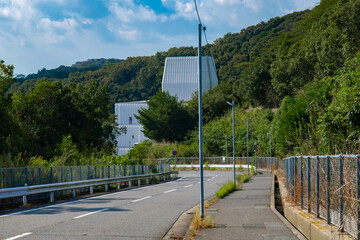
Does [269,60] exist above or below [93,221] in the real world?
above

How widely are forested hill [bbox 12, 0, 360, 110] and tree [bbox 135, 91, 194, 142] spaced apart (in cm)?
817

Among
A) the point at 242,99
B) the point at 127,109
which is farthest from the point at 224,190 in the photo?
the point at 127,109

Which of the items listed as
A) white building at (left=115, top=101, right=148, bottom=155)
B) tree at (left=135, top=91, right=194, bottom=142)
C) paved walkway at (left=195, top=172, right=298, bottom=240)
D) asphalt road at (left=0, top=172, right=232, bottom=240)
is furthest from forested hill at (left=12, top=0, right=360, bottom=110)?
asphalt road at (left=0, top=172, right=232, bottom=240)

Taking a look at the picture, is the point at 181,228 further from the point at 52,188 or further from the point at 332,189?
the point at 52,188

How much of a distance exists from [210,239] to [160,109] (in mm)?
81643

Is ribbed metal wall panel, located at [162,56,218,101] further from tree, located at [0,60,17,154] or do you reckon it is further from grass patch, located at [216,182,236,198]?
grass patch, located at [216,182,236,198]

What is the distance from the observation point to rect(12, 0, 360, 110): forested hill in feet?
162

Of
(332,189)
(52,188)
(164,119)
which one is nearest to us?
(332,189)

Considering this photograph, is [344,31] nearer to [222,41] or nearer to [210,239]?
[210,239]

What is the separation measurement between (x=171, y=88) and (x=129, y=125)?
42.6 feet

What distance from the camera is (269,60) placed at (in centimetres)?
8019

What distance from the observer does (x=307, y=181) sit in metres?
10.8

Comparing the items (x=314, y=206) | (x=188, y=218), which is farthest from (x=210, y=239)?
(x=188, y=218)

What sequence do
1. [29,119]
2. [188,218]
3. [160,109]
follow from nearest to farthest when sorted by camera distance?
1. [188,218]
2. [29,119]
3. [160,109]
